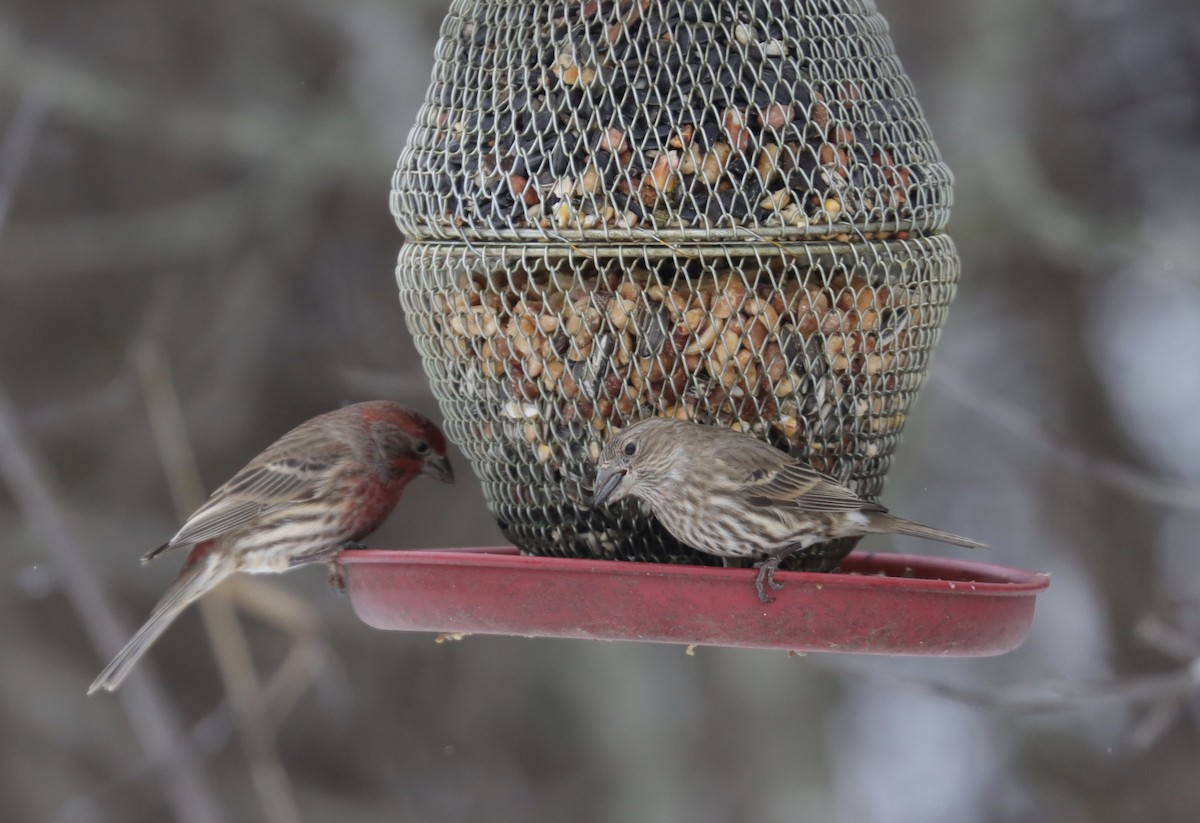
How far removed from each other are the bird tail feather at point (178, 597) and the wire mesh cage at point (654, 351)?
Result: 4.74 ft

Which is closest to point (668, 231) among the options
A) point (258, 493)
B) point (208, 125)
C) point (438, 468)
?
point (438, 468)

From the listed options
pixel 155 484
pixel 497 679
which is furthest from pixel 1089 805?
pixel 155 484

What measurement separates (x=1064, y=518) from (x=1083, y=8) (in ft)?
12.4

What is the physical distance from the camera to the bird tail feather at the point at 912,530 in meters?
4.83

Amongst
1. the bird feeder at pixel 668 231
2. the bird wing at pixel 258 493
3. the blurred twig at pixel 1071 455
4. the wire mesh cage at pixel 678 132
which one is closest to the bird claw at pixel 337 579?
the bird wing at pixel 258 493

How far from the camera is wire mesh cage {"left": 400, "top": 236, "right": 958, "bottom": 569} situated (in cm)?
499

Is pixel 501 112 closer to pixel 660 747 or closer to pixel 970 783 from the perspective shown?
pixel 660 747

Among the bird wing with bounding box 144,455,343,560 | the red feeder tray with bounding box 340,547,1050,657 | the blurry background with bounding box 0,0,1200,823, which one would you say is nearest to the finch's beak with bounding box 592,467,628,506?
the red feeder tray with bounding box 340,547,1050,657

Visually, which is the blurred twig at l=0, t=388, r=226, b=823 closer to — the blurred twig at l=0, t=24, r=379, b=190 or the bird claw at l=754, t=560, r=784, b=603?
the blurred twig at l=0, t=24, r=379, b=190

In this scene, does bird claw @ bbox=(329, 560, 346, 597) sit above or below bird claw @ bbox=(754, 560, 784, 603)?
below

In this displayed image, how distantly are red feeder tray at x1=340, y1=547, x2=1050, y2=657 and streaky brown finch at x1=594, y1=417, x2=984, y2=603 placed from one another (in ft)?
1.32

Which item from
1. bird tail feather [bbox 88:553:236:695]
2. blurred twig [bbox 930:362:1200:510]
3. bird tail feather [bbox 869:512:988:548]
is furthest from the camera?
blurred twig [bbox 930:362:1200:510]

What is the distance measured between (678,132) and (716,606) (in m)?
1.49

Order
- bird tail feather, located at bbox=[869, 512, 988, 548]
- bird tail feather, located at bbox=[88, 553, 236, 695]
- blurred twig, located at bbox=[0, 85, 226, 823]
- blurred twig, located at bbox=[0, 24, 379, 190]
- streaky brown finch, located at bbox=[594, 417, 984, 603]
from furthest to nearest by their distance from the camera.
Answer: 1. blurred twig, located at bbox=[0, 24, 379, 190]
2. blurred twig, located at bbox=[0, 85, 226, 823]
3. bird tail feather, located at bbox=[88, 553, 236, 695]
4. streaky brown finch, located at bbox=[594, 417, 984, 603]
5. bird tail feather, located at bbox=[869, 512, 988, 548]
